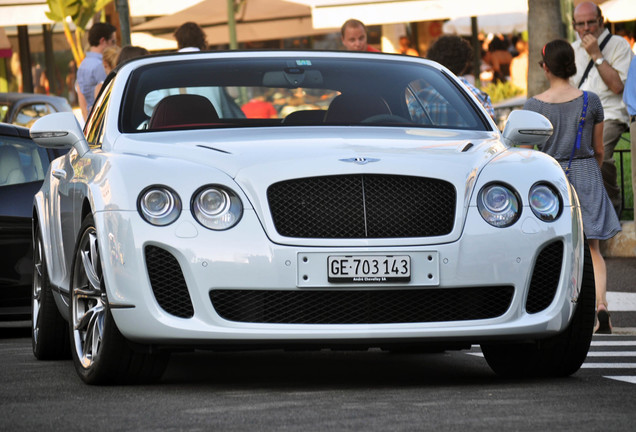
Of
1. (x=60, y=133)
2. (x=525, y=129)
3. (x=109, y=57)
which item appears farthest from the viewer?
(x=109, y=57)

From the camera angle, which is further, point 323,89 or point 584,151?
point 584,151

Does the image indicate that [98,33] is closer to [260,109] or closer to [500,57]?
[260,109]

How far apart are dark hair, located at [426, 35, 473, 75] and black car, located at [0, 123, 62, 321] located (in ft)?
9.33

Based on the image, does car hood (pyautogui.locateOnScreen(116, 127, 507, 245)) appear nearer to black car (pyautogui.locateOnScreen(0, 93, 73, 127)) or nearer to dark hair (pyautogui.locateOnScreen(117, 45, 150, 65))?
dark hair (pyautogui.locateOnScreen(117, 45, 150, 65))

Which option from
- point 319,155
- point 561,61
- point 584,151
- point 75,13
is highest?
point 319,155

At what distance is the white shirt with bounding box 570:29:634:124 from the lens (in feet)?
43.4

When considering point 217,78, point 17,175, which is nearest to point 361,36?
point 17,175

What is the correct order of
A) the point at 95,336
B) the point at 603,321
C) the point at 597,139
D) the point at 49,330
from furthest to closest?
the point at 597,139 < the point at 603,321 < the point at 49,330 < the point at 95,336

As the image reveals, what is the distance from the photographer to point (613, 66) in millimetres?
13359

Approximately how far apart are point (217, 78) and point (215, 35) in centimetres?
2101

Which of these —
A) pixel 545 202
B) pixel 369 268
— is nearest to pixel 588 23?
pixel 545 202

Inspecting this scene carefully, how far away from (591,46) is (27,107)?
989cm

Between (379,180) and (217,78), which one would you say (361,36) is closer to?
(217,78)

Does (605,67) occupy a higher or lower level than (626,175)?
higher
